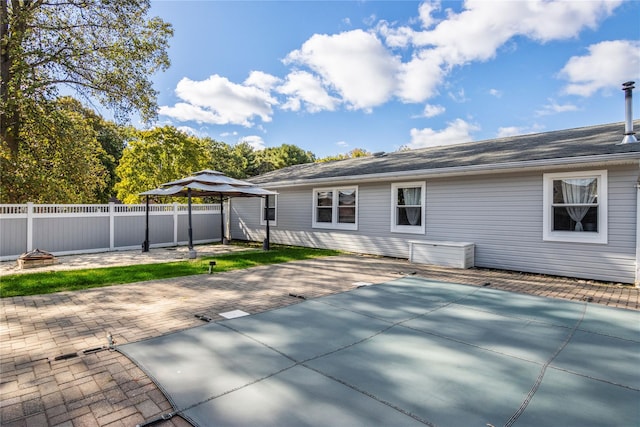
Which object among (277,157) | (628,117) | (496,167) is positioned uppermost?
(277,157)

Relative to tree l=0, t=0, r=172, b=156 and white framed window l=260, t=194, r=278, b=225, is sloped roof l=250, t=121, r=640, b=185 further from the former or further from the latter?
tree l=0, t=0, r=172, b=156

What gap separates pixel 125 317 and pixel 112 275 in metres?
3.27

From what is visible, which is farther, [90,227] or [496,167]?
[90,227]

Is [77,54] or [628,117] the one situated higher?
[77,54]

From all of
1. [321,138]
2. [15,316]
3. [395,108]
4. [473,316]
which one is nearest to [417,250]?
→ [473,316]

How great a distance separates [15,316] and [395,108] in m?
24.5

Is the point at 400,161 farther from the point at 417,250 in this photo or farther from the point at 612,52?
the point at 612,52

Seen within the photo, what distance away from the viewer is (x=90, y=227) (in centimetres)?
1038

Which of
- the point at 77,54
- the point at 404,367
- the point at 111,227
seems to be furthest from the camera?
the point at 111,227

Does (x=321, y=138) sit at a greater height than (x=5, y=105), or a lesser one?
greater

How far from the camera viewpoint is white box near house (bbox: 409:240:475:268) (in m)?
7.93

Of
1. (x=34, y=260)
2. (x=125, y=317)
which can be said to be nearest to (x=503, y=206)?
(x=125, y=317)

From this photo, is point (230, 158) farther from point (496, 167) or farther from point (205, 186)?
point (496, 167)

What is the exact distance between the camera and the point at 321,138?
36.4 metres
